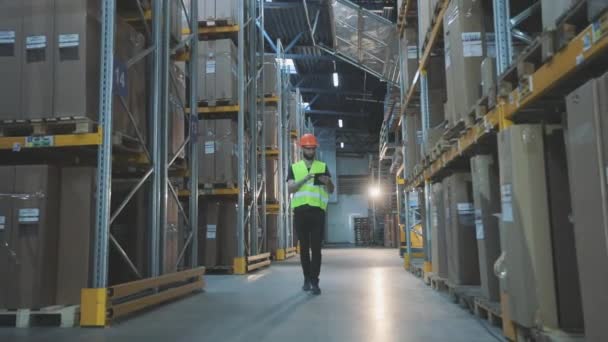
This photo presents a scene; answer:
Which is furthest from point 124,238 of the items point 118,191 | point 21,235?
point 21,235

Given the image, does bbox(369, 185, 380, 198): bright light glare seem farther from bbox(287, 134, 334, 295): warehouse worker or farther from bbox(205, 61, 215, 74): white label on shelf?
bbox(287, 134, 334, 295): warehouse worker

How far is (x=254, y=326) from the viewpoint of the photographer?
3498 millimetres

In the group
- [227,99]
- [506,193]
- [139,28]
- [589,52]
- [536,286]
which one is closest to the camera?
[589,52]

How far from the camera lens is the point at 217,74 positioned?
7953mm

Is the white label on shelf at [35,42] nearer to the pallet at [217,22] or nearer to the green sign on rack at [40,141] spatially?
the green sign on rack at [40,141]

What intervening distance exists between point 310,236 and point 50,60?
3.08m

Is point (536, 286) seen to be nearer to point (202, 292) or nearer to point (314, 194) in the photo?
point (314, 194)

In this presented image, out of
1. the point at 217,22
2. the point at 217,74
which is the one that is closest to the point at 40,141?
the point at 217,74

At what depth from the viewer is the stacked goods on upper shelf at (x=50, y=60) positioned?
3.78 metres

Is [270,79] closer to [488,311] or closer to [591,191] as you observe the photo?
[488,311]

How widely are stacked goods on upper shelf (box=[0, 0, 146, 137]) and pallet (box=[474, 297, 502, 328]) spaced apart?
3.17 metres

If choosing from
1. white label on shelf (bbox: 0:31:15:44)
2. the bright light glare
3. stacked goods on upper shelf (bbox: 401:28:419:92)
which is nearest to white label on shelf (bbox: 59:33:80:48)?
white label on shelf (bbox: 0:31:15:44)

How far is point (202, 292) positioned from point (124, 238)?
1200 mm

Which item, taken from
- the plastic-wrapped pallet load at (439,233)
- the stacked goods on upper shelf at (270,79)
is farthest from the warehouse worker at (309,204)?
the stacked goods on upper shelf at (270,79)
